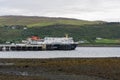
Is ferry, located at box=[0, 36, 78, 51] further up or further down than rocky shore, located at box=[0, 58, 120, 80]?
further down

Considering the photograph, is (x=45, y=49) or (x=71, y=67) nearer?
(x=71, y=67)

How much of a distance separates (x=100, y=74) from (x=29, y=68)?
12.6 metres

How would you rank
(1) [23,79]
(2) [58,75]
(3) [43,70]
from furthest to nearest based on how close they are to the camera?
(3) [43,70]
(2) [58,75]
(1) [23,79]

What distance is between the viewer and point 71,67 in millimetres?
63125

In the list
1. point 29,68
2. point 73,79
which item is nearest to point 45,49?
point 29,68

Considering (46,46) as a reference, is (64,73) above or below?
above

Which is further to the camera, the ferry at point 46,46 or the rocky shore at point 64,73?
the ferry at point 46,46

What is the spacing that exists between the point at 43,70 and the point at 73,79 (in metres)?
11.9

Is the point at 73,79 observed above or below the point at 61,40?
above

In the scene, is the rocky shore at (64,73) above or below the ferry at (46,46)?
above

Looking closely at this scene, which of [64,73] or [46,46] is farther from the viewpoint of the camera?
[46,46]

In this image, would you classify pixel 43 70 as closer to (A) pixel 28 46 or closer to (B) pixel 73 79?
(B) pixel 73 79

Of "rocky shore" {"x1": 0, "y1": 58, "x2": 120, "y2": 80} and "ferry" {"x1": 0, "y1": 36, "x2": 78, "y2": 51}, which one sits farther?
"ferry" {"x1": 0, "y1": 36, "x2": 78, "y2": 51}

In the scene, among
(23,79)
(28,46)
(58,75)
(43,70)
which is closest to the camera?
(23,79)
